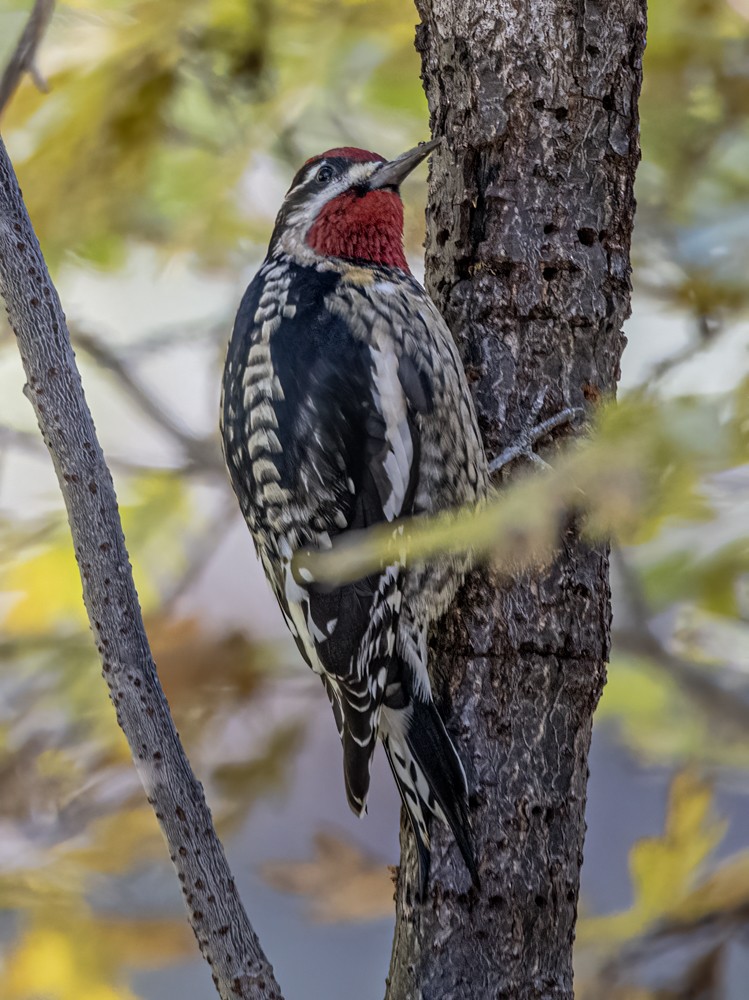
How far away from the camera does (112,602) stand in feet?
3.57

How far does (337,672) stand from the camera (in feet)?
4.29

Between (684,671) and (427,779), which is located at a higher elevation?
(684,671)

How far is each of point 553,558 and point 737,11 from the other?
853 mm

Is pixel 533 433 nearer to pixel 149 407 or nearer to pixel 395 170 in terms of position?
pixel 395 170

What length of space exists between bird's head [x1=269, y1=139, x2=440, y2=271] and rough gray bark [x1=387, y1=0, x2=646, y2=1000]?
0.22m

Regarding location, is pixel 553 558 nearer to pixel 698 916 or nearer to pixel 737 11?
pixel 698 916

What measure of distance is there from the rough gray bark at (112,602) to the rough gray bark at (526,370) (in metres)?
0.28

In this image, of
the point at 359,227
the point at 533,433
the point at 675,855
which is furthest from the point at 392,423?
the point at 675,855

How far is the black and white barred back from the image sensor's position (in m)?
1.30

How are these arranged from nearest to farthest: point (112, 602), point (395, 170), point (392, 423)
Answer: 1. point (112, 602)
2. point (392, 423)
3. point (395, 170)

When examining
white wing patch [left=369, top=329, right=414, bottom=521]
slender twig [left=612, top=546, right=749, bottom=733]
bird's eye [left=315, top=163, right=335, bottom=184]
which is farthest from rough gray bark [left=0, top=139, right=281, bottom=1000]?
slender twig [left=612, top=546, right=749, bottom=733]

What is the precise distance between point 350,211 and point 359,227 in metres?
0.03

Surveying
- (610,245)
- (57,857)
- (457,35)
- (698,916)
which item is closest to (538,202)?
(610,245)

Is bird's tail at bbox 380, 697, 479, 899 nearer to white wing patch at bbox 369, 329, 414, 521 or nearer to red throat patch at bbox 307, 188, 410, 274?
white wing patch at bbox 369, 329, 414, 521
